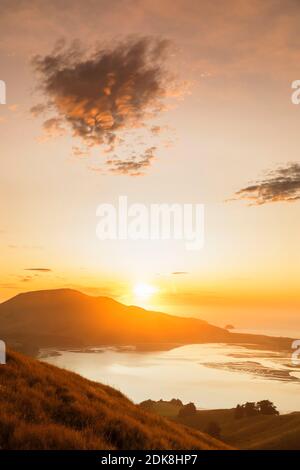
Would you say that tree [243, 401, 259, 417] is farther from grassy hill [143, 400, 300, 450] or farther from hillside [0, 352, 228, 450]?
hillside [0, 352, 228, 450]

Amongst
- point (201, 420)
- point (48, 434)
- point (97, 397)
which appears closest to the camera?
point (48, 434)

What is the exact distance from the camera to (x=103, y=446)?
1151 centimetres

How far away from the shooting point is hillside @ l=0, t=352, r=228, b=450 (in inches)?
A: 435

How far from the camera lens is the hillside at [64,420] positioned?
1104 cm

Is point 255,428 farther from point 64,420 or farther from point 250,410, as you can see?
point 64,420

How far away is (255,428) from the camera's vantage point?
113m

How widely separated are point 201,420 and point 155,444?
138 metres

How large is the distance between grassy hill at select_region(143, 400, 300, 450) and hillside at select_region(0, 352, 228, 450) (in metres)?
69.3

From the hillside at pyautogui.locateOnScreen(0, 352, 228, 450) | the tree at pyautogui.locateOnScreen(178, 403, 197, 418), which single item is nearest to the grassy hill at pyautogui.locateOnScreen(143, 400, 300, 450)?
the tree at pyautogui.locateOnScreen(178, 403, 197, 418)

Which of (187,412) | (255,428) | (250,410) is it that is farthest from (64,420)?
(187,412)

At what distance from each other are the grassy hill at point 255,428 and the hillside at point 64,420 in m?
69.3

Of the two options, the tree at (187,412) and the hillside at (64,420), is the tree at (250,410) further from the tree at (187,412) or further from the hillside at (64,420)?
the hillside at (64,420)
